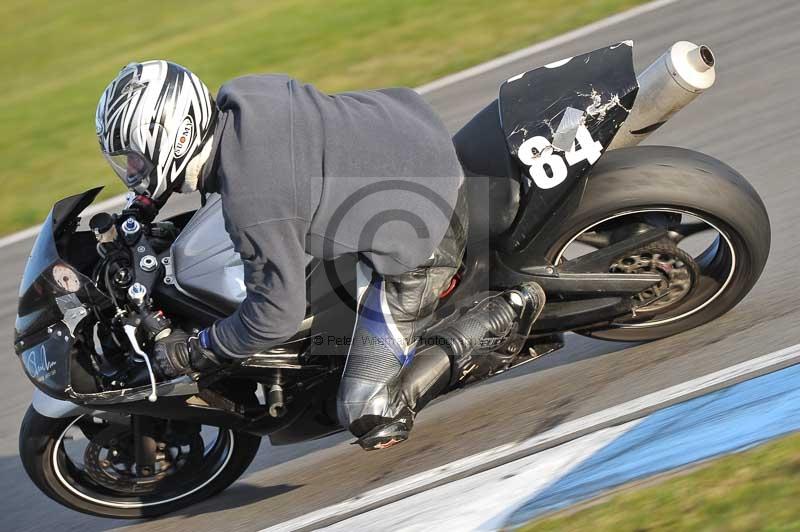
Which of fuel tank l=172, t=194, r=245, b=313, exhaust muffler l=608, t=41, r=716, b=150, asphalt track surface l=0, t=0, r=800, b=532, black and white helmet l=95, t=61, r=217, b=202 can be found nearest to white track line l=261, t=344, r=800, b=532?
asphalt track surface l=0, t=0, r=800, b=532

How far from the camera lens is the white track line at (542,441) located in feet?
13.0

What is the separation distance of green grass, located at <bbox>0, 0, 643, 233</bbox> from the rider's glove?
4.19 meters

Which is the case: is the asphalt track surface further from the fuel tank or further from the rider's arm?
the fuel tank

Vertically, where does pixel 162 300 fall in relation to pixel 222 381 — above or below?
above

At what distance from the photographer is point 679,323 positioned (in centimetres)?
452

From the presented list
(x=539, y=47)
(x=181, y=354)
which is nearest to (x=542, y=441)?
(x=181, y=354)

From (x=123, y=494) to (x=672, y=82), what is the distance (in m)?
2.86

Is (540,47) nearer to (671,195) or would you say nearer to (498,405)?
(498,405)

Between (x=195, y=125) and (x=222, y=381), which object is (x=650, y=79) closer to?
(x=195, y=125)

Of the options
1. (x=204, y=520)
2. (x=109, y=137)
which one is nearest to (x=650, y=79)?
(x=109, y=137)

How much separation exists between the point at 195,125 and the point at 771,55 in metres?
5.09

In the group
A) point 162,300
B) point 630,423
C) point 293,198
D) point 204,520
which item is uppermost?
point 293,198

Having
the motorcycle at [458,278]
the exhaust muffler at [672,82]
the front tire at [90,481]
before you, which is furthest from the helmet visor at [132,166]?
the exhaust muffler at [672,82]

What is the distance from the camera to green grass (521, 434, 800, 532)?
307 centimetres
